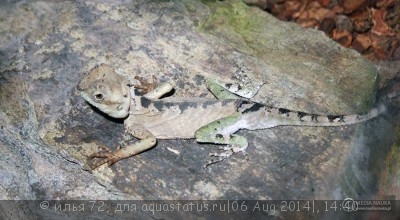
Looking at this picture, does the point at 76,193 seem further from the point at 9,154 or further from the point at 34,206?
the point at 9,154

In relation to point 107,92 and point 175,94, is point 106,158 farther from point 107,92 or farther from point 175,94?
point 175,94

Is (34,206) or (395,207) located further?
(34,206)

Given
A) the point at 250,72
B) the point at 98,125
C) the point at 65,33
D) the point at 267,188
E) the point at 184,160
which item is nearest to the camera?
the point at 267,188

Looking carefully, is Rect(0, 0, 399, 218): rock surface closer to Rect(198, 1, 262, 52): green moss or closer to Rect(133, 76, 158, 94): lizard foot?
Rect(198, 1, 262, 52): green moss

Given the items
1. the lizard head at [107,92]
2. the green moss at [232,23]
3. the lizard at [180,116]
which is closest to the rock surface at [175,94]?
the green moss at [232,23]

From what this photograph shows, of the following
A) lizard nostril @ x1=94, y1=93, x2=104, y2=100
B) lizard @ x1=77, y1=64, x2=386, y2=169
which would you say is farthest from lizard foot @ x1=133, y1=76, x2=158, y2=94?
lizard nostril @ x1=94, y1=93, x2=104, y2=100

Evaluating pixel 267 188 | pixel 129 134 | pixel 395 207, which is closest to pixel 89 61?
pixel 129 134

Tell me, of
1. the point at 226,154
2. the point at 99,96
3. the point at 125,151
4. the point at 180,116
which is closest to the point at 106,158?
the point at 125,151
